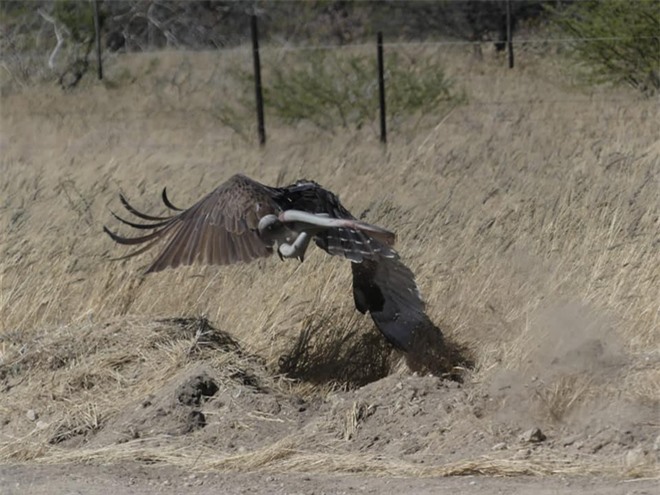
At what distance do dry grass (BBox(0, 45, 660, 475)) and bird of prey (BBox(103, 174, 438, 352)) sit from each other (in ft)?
1.05

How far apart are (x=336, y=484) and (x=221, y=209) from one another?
2.05 meters

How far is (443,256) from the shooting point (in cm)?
794

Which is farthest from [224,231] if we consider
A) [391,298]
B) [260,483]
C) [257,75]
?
[257,75]

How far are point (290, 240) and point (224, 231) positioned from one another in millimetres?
391

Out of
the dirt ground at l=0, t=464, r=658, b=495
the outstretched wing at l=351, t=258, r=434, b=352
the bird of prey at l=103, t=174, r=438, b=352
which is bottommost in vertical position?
the dirt ground at l=0, t=464, r=658, b=495

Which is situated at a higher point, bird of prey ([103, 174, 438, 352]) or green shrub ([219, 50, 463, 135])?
bird of prey ([103, 174, 438, 352])

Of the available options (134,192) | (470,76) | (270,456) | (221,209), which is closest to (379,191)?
(134,192)

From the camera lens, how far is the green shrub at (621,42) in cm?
1595

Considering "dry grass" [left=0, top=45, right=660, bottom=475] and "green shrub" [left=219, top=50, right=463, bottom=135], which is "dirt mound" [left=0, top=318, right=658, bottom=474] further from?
"green shrub" [left=219, top=50, right=463, bottom=135]

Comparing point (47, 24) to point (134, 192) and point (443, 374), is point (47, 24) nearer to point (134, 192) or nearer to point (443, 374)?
point (134, 192)

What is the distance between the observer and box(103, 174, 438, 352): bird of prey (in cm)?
672

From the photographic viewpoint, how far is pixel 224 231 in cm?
691

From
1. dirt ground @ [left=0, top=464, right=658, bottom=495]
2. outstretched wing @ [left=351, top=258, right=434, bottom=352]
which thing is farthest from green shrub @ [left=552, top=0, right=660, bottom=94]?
dirt ground @ [left=0, top=464, right=658, bottom=495]

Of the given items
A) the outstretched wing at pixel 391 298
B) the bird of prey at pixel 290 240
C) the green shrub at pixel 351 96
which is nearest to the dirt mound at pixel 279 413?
the outstretched wing at pixel 391 298
